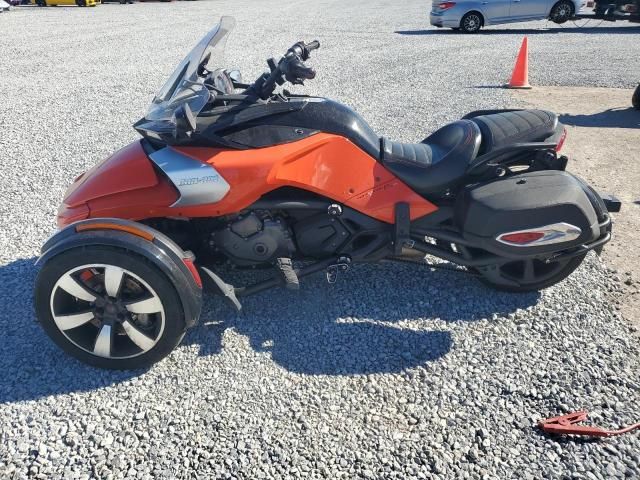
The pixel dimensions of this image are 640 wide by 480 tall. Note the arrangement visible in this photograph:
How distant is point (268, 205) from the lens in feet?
10.2

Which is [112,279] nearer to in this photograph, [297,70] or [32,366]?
[32,366]

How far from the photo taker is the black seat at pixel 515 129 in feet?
10.8

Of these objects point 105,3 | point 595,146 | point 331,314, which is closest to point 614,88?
point 595,146

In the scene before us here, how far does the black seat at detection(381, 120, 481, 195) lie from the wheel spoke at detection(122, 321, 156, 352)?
5.57 feet

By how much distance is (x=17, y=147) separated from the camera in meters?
6.50

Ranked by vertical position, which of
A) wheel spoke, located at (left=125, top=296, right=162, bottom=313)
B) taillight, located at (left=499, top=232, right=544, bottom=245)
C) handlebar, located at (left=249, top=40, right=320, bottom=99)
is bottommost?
wheel spoke, located at (left=125, top=296, right=162, bottom=313)

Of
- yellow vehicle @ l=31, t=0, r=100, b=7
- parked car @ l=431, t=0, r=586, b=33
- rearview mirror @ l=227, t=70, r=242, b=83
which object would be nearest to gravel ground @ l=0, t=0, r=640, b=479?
rearview mirror @ l=227, t=70, r=242, b=83

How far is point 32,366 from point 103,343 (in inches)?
19.3

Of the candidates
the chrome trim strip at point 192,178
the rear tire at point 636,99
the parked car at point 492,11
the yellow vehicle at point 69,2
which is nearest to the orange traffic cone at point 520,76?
the rear tire at point 636,99

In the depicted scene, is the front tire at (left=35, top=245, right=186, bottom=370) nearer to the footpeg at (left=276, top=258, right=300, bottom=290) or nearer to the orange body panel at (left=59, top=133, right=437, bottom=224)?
the orange body panel at (left=59, top=133, right=437, bottom=224)

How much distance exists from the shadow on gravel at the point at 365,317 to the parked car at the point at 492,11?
42.3 feet

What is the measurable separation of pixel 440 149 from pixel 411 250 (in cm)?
67

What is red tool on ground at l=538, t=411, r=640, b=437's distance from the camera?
2.55 m

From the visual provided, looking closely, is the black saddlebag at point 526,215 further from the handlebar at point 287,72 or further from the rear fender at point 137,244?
the rear fender at point 137,244
